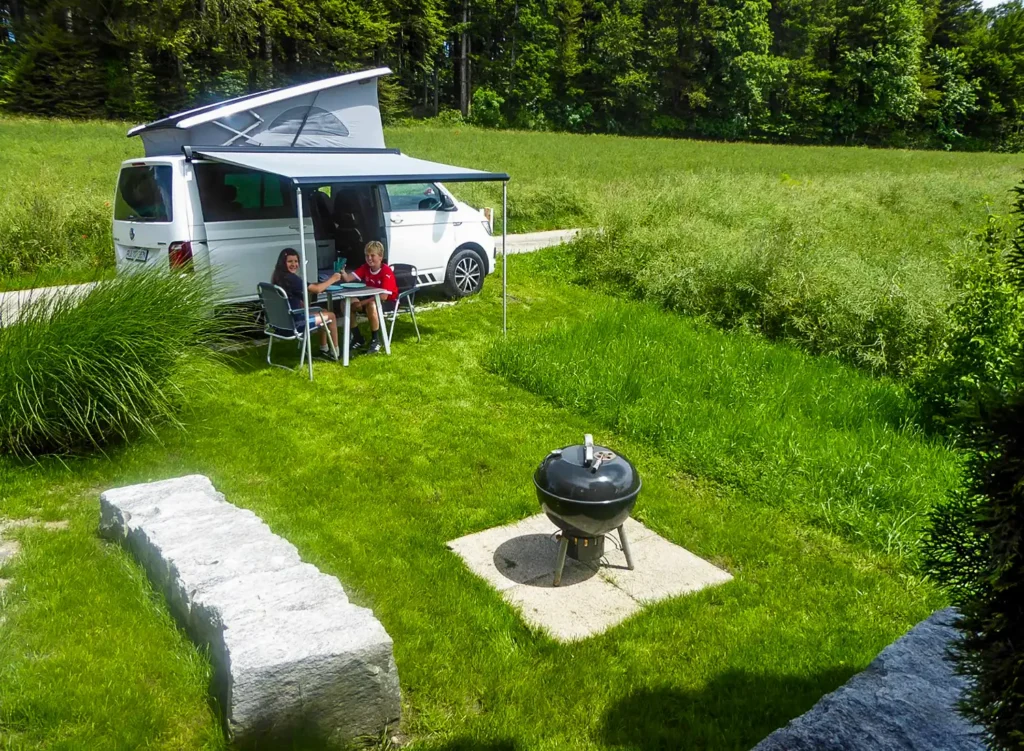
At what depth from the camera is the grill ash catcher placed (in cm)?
397

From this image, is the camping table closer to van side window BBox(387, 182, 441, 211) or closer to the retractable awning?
the retractable awning

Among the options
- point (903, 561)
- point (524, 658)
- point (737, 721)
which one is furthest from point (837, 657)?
point (524, 658)

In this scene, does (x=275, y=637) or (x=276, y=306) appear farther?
(x=276, y=306)

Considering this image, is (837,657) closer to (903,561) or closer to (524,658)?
(903,561)

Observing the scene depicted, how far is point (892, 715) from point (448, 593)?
7.26ft

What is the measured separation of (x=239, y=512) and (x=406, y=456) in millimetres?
1904

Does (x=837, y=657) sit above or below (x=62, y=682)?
below

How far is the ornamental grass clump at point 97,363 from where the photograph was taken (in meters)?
5.29

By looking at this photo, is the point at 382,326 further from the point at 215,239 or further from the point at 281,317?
the point at 215,239

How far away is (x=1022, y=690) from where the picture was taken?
5.98 feet

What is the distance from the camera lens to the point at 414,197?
10414mm

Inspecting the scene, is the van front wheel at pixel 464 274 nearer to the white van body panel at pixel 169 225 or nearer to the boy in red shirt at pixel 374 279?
the boy in red shirt at pixel 374 279

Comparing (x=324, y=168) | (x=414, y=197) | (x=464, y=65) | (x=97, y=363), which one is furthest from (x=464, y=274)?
(x=464, y=65)

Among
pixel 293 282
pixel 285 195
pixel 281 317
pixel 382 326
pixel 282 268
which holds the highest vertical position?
pixel 285 195
